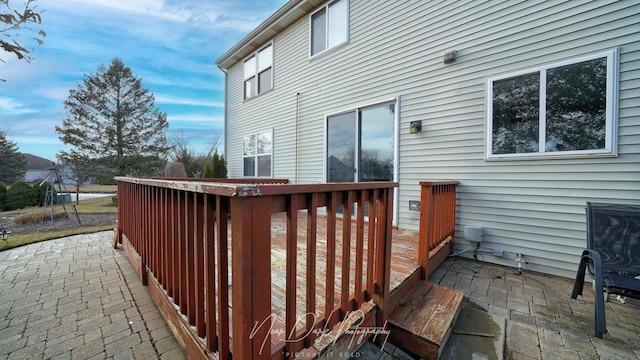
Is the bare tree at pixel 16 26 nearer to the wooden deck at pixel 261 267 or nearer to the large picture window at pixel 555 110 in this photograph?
the wooden deck at pixel 261 267

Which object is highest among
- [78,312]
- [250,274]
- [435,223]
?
[250,274]

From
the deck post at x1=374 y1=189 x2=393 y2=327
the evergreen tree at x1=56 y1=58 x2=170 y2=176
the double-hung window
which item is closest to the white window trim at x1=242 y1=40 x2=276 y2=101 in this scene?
the double-hung window

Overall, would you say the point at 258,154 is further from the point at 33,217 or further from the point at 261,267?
the point at 261,267

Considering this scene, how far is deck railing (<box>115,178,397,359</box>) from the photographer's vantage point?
92 centimetres

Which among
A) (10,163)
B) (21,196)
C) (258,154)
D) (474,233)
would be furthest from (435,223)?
(10,163)

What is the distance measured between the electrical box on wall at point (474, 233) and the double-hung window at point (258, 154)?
15.8 ft

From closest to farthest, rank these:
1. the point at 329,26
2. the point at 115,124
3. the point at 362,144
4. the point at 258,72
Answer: the point at 362,144, the point at 329,26, the point at 258,72, the point at 115,124

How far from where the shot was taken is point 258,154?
7137mm

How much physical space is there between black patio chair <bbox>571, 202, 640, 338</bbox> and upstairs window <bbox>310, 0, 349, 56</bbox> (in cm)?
470

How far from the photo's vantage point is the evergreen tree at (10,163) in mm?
15346

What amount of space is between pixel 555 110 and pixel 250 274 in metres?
3.81

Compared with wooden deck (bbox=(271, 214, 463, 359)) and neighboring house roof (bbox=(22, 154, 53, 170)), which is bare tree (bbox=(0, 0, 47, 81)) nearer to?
wooden deck (bbox=(271, 214, 463, 359))

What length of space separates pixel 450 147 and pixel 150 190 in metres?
3.79

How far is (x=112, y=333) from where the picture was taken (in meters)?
1.73
